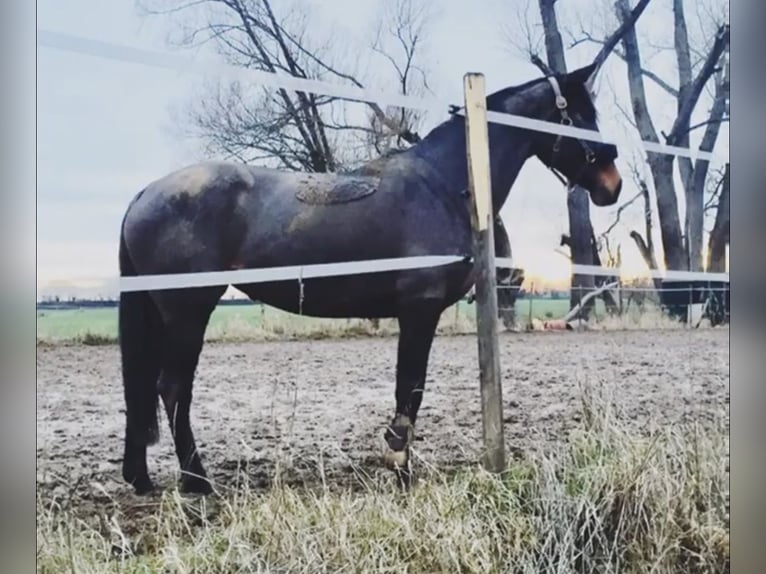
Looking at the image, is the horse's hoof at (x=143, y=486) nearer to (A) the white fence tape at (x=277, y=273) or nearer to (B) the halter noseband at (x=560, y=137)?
(A) the white fence tape at (x=277, y=273)

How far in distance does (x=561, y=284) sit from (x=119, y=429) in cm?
98

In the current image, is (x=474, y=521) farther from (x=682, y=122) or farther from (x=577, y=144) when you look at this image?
(x=682, y=122)

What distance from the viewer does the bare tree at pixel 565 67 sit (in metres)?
1.80

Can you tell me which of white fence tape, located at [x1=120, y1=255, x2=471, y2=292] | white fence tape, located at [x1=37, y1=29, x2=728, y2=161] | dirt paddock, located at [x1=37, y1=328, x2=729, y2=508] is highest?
white fence tape, located at [x1=37, y1=29, x2=728, y2=161]

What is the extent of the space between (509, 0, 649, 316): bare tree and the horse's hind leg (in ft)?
2.63

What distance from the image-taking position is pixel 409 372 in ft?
5.65

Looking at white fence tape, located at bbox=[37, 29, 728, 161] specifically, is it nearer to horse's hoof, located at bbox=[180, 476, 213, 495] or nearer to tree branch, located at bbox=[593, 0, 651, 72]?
tree branch, located at bbox=[593, 0, 651, 72]

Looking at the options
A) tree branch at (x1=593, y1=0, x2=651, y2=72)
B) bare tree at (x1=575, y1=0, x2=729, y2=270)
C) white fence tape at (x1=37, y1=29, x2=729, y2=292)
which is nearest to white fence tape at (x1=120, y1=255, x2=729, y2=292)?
white fence tape at (x1=37, y1=29, x2=729, y2=292)

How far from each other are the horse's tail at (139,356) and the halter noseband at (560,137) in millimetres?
932

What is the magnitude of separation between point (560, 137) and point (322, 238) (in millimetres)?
607

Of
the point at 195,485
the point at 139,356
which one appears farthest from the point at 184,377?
the point at 195,485

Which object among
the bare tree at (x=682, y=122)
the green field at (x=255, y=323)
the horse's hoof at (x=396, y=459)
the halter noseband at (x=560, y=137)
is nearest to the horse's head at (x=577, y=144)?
the halter noseband at (x=560, y=137)

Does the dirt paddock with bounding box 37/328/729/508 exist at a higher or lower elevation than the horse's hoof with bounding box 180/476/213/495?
higher

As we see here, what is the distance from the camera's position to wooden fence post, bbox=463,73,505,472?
1.76 m
